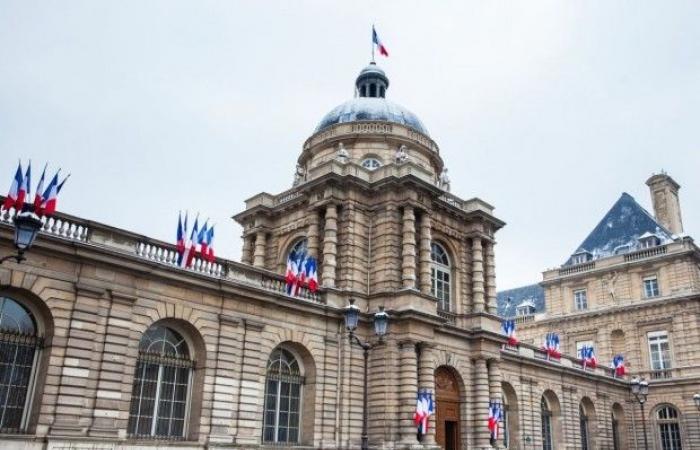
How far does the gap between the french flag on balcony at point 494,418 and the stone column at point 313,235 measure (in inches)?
429

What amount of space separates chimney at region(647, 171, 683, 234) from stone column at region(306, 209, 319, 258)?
115 feet

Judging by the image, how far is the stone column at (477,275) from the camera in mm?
31078

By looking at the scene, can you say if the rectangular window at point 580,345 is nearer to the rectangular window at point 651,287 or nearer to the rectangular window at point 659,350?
the rectangular window at point 659,350

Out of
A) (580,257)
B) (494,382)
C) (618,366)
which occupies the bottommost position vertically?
(494,382)

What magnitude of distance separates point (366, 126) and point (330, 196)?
707cm

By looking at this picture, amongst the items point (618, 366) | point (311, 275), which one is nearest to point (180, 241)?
point (311, 275)

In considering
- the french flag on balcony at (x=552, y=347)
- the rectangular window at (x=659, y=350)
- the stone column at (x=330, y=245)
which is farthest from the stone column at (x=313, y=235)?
the rectangular window at (x=659, y=350)

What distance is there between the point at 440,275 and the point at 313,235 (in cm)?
673

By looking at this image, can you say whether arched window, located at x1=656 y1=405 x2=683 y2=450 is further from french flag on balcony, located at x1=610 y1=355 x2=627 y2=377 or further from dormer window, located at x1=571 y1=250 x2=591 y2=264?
dormer window, located at x1=571 y1=250 x2=591 y2=264

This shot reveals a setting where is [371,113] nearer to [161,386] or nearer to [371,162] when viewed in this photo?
[371,162]

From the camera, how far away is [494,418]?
29.5m

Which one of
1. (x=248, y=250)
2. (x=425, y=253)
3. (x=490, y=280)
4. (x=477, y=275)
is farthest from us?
(x=248, y=250)

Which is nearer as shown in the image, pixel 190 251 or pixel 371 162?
pixel 190 251

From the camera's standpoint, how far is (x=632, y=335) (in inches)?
1844
